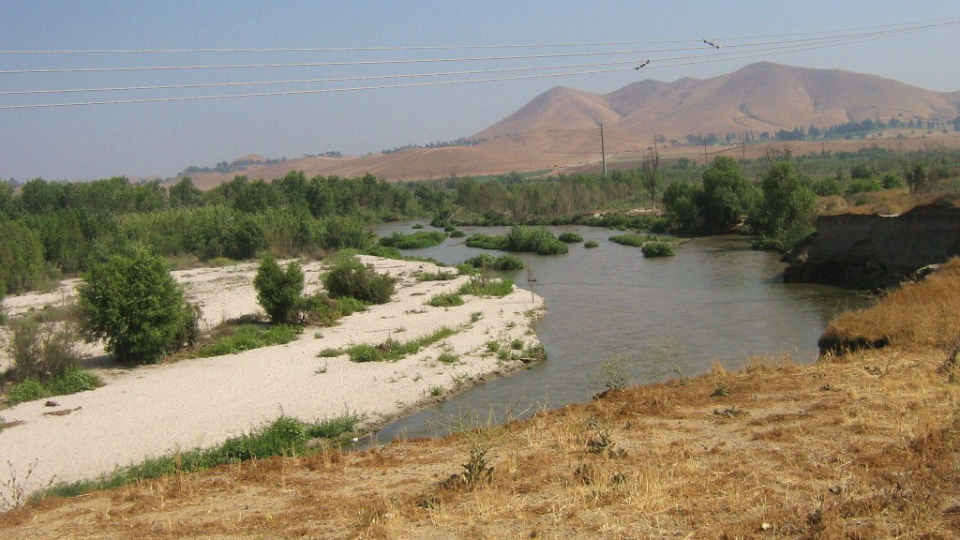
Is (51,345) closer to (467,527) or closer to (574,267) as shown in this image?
(467,527)

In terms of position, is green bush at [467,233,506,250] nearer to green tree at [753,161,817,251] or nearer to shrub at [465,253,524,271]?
shrub at [465,253,524,271]

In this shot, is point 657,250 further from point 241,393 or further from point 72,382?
point 72,382

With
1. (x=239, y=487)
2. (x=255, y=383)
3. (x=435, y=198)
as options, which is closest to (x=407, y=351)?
(x=255, y=383)

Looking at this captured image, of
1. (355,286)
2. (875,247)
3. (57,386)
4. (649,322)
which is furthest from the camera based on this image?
(355,286)

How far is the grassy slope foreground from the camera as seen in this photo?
271 inches

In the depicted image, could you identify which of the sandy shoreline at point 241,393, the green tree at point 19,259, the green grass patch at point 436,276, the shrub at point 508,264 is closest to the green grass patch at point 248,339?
the sandy shoreline at point 241,393

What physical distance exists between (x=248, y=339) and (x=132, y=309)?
138 inches

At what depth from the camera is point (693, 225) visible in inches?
2238

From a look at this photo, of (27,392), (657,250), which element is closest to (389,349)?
(27,392)

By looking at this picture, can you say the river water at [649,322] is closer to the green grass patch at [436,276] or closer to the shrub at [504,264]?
the shrub at [504,264]

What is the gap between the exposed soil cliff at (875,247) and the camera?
27.8m

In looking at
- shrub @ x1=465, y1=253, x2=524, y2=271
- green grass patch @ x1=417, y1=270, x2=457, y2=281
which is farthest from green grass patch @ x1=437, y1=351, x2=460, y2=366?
shrub @ x1=465, y1=253, x2=524, y2=271

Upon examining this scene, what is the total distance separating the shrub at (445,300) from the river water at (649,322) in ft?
11.2

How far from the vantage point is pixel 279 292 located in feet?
87.5
